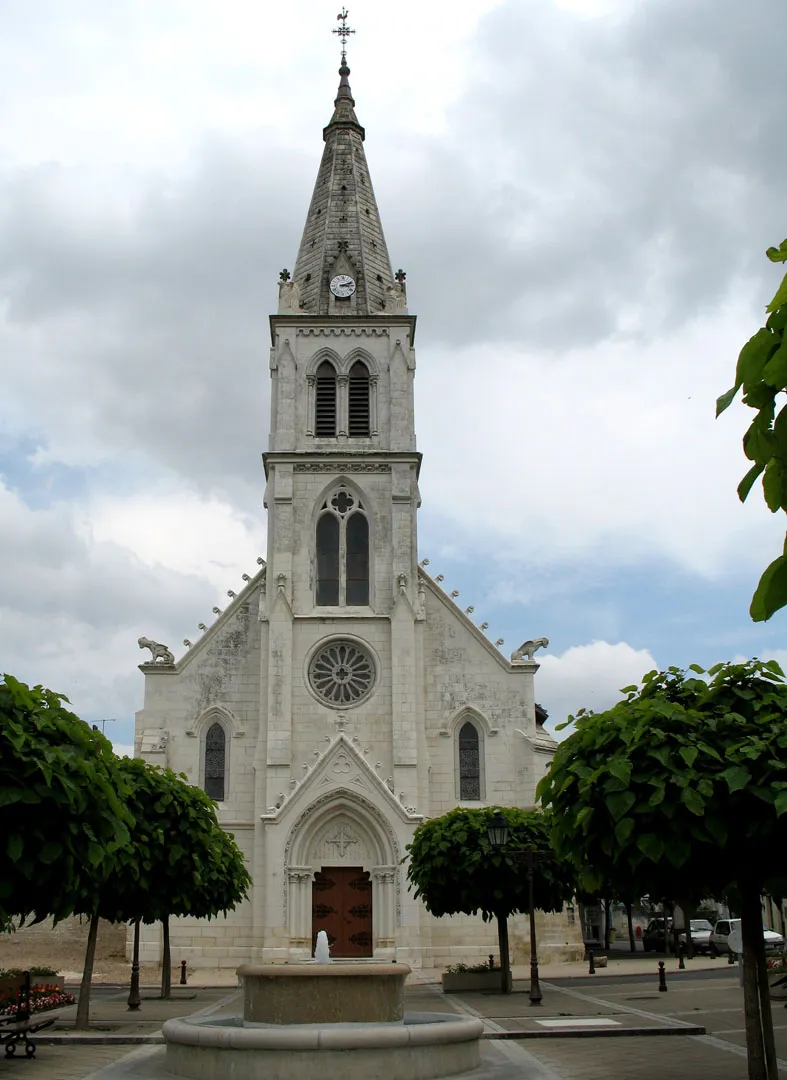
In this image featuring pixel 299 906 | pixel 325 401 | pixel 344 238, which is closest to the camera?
pixel 299 906

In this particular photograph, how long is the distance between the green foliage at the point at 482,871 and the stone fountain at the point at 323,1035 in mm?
11582

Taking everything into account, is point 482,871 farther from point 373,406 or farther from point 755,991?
point 373,406

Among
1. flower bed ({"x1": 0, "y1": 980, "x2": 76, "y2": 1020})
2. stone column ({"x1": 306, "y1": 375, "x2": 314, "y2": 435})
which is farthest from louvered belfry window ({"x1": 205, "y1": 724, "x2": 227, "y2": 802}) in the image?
flower bed ({"x1": 0, "y1": 980, "x2": 76, "y2": 1020})

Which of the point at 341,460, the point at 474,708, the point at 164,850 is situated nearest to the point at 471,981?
the point at 164,850

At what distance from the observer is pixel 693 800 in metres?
11.3

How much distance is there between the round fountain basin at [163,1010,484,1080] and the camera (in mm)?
12156

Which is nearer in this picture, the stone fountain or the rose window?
the stone fountain

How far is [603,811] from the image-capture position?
1201cm

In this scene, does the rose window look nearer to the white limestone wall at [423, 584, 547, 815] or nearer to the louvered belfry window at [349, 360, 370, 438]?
the white limestone wall at [423, 584, 547, 815]

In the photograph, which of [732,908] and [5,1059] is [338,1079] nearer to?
[732,908]

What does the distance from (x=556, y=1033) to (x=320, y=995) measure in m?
5.89

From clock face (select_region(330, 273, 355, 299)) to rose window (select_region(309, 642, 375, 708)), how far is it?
13.9m

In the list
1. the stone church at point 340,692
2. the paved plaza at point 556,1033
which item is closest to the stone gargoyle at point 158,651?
the stone church at point 340,692

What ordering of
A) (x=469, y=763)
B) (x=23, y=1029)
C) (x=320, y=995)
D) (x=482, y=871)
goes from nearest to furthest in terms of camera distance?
(x=320, y=995) < (x=23, y=1029) < (x=482, y=871) < (x=469, y=763)
